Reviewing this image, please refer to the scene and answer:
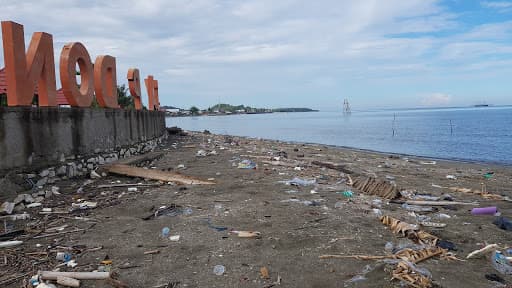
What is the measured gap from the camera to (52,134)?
7.30m

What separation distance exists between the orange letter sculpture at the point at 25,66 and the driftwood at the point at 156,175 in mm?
2041

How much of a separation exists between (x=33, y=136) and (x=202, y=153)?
26.1 ft

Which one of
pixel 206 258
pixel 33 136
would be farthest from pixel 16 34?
pixel 206 258

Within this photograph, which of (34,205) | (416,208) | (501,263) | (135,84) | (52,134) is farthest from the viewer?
(135,84)

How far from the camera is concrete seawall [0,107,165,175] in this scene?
6.18 metres

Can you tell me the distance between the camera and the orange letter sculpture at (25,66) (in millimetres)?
6477

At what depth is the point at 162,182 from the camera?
8539 mm

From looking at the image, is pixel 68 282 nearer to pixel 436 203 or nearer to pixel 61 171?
pixel 61 171

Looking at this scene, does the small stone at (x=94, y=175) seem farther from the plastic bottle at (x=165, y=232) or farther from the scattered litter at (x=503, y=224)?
the scattered litter at (x=503, y=224)

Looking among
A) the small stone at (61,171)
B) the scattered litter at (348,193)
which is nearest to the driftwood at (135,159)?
the small stone at (61,171)

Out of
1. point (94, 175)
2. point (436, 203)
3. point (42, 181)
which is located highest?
point (42, 181)

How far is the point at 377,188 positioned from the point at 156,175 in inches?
192

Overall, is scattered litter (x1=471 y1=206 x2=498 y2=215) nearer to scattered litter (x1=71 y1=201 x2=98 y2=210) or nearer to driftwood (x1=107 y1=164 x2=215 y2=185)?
driftwood (x1=107 y1=164 x2=215 y2=185)

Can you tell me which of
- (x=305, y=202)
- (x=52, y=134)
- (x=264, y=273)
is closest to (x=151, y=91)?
(x=52, y=134)
